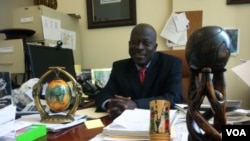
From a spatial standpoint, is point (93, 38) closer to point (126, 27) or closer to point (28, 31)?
point (126, 27)

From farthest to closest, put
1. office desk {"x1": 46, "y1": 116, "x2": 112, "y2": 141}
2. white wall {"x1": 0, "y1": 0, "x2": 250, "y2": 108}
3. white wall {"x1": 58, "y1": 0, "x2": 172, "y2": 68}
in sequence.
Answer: white wall {"x1": 58, "y1": 0, "x2": 172, "y2": 68}
white wall {"x1": 0, "y1": 0, "x2": 250, "y2": 108}
office desk {"x1": 46, "y1": 116, "x2": 112, "y2": 141}

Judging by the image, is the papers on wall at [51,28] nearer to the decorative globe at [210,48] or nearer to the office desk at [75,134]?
the office desk at [75,134]

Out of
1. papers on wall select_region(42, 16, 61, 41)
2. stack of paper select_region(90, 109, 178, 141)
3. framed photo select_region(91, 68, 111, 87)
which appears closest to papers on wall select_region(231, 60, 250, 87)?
stack of paper select_region(90, 109, 178, 141)

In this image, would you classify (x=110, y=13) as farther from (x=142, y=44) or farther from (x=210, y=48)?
(x=210, y=48)

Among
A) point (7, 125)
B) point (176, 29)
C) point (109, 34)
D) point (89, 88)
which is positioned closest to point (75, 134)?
point (7, 125)

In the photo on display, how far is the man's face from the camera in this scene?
1602 mm

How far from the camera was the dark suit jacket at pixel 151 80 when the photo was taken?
1.59 m

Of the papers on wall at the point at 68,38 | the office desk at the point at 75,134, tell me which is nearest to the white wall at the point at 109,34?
the papers on wall at the point at 68,38

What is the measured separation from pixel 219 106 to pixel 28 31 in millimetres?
1782

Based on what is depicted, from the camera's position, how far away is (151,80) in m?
1.63

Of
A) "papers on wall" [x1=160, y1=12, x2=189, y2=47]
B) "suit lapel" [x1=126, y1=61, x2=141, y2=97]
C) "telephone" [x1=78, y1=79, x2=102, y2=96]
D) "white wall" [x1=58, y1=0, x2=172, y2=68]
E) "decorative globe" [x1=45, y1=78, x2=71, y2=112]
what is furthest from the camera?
"white wall" [x1=58, y1=0, x2=172, y2=68]

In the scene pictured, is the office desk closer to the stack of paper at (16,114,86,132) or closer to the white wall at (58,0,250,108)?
the stack of paper at (16,114,86,132)

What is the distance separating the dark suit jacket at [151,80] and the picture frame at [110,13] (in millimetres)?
782

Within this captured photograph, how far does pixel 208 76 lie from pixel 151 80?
1039 mm
